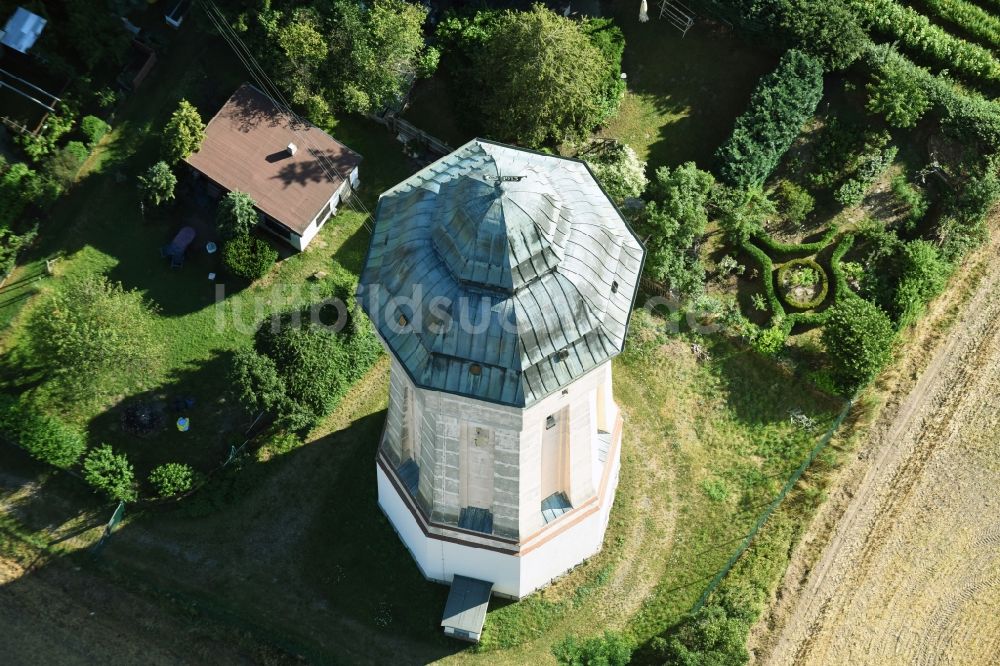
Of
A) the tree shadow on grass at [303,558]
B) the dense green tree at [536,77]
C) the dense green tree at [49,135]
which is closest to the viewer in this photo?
the tree shadow on grass at [303,558]

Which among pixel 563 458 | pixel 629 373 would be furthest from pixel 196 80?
pixel 563 458

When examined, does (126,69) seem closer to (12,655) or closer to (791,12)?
(12,655)

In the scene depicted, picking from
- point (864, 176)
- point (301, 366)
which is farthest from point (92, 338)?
point (864, 176)

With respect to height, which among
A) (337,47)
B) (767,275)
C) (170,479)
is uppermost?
(767,275)

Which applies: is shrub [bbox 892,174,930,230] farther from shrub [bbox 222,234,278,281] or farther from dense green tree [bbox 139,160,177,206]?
dense green tree [bbox 139,160,177,206]

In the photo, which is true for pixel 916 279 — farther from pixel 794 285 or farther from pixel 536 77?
pixel 536 77

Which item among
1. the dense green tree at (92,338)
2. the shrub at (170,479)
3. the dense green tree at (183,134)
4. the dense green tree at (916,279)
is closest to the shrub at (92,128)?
the dense green tree at (183,134)

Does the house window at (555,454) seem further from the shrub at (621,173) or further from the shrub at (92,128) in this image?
the shrub at (92,128)
